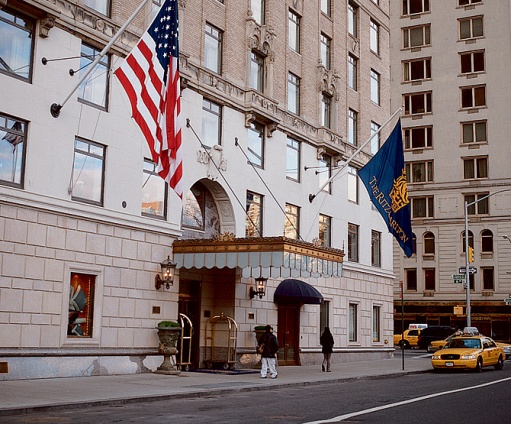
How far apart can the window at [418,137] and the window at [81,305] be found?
170ft

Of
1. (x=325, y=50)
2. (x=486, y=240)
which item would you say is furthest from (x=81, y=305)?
(x=486, y=240)

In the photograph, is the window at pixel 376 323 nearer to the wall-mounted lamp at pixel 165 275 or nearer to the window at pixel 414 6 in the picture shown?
the wall-mounted lamp at pixel 165 275

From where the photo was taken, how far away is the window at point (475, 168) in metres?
66.2

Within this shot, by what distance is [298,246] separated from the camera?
25.0m

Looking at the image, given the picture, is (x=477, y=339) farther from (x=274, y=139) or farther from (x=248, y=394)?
(x=248, y=394)

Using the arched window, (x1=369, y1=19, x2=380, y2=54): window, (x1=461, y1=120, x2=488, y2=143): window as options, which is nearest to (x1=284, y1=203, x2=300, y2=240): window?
(x1=369, y1=19, x2=380, y2=54): window

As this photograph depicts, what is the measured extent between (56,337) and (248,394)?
18.7 feet

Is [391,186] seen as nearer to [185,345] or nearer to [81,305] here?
[185,345]

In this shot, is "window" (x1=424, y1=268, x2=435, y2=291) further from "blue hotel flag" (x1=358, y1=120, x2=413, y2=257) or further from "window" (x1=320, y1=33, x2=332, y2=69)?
"blue hotel flag" (x1=358, y1=120, x2=413, y2=257)

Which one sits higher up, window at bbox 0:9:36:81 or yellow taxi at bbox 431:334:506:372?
window at bbox 0:9:36:81

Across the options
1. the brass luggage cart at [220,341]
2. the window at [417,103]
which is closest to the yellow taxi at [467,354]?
the brass luggage cart at [220,341]

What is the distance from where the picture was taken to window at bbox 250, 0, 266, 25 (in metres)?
31.5

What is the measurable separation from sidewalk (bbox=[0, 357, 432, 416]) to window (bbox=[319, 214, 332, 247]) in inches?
343

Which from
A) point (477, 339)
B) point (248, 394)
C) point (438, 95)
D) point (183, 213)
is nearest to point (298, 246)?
point (183, 213)
